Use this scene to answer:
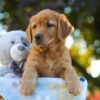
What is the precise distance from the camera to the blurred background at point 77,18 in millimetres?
5703

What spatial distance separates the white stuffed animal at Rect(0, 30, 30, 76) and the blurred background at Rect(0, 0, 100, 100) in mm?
1999

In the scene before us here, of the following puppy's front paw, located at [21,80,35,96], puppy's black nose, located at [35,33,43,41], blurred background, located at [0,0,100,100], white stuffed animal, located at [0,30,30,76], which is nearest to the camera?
puppy's front paw, located at [21,80,35,96]

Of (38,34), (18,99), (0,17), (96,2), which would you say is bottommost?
(0,17)

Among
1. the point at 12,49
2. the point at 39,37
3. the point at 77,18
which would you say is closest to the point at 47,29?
the point at 39,37

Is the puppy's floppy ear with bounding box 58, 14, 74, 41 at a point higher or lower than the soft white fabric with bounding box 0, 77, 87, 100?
higher

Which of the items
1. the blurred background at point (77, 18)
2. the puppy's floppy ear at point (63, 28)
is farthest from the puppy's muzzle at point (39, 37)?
the blurred background at point (77, 18)

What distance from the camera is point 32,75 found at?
303 cm

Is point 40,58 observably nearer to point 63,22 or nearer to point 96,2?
point 63,22

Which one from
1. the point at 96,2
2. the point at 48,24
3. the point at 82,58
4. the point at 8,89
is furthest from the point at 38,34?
the point at 82,58

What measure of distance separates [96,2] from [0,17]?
135 centimetres

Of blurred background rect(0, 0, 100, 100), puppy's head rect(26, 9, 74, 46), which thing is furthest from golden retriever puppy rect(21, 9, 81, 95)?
blurred background rect(0, 0, 100, 100)

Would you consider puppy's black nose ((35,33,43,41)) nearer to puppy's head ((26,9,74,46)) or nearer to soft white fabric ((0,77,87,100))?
puppy's head ((26,9,74,46))

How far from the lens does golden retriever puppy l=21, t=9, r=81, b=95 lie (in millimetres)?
3105

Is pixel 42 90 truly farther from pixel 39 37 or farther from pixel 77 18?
pixel 77 18
